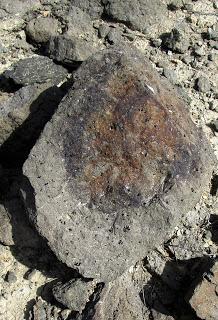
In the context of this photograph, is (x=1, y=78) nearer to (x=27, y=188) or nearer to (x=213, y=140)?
(x=27, y=188)

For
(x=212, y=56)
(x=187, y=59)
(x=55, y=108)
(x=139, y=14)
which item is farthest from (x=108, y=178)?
(x=139, y=14)

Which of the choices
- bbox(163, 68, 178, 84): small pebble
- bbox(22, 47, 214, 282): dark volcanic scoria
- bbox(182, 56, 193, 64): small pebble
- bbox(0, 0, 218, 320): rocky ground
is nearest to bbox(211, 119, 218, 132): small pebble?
bbox(0, 0, 218, 320): rocky ground

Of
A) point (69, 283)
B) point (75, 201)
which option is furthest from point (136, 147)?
point (69, 283)

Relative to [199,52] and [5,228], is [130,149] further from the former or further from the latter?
[199,52]

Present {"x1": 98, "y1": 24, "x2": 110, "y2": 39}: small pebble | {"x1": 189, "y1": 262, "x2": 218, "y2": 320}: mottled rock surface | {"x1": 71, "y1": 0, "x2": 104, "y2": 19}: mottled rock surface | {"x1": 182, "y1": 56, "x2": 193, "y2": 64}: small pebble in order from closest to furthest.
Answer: {"x1": 189, "y1": 262, "x2": 218, "y2": 320}: mottled rock surface
{"x1": 182, "y1": 56, "x2": 193, "y2": 64}: small pebble
{"x1": 98, "y1": 24, "x2": 110, "y2": 39}: small pebble
{"x1": 71, "y1": 0, "x2": 104, "y2": 19}: mottled rock surface

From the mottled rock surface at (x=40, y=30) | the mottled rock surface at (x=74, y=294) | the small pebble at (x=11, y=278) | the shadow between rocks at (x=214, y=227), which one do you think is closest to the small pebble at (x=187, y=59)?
the mottled rock surface at (x=40, y=30)

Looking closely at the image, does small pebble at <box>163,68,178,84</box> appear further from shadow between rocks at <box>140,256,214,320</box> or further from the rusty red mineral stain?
shadow between rocks at <box>140,256,214,320</box>

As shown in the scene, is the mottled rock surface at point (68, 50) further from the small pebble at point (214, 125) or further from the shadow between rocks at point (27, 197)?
the small pebble at point (214, 125)
